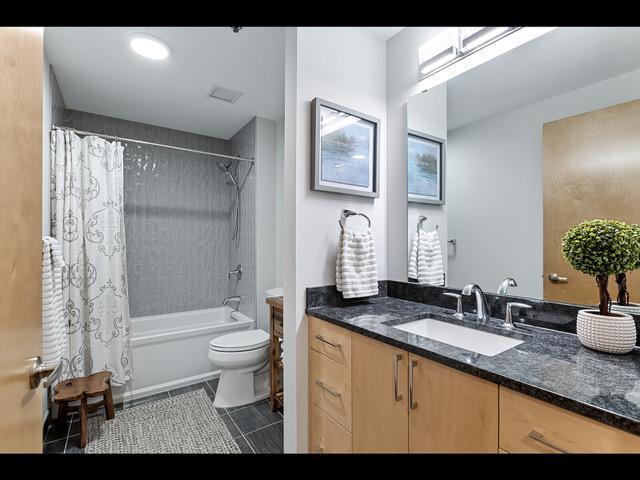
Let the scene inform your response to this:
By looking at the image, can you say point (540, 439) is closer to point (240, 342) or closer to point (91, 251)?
point (240, 342)

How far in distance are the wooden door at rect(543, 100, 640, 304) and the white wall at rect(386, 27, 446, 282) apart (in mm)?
527

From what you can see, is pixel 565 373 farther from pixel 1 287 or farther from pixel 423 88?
pixel 423 88

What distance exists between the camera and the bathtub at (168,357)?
7.96ft

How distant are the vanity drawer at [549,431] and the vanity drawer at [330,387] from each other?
2.04 feet

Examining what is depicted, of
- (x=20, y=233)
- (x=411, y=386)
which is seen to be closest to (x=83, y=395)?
(x=20, y=233)

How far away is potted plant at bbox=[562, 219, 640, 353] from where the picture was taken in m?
0.93

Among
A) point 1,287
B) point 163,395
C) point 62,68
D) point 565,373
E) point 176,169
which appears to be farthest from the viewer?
point 176,169

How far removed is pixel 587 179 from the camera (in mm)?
1166

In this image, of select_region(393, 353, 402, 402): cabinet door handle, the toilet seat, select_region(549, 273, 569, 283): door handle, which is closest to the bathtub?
the toilet seat

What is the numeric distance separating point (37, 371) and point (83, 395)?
4.90ft

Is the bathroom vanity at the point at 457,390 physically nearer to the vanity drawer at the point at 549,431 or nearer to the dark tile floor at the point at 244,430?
the vanity drawer at the point at 549,431

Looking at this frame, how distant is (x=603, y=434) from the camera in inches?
25.7
